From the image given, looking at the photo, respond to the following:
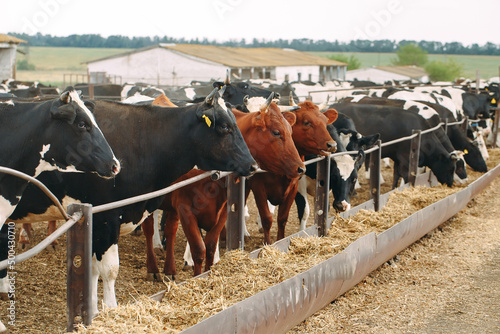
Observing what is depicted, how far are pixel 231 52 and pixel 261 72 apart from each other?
5.27 meters

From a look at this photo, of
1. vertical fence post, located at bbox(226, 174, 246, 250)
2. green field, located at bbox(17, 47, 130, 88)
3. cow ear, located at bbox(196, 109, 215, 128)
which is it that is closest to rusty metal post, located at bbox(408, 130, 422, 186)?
vertical fence post, located at bbox(226, 174, 246, 250)

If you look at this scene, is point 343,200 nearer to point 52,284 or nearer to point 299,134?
point 299,134

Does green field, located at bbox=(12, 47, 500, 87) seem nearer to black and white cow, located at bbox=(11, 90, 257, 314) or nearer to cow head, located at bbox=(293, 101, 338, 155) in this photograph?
cow head, located at bbox=(293, 101, 338, 155)

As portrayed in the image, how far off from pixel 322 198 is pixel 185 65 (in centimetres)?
3835

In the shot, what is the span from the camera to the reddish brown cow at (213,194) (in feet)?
19.0

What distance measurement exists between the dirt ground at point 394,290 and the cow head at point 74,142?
1.30 meters

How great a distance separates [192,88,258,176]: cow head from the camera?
5.12m

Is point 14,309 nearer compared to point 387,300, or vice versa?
point 14,309

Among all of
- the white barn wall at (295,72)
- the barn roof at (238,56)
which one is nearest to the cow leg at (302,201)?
the barn roof at (238,56)

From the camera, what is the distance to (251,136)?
20.2 feet

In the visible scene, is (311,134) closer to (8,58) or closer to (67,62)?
(8,58)

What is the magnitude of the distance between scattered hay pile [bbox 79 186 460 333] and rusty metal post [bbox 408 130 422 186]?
2950 millimetres

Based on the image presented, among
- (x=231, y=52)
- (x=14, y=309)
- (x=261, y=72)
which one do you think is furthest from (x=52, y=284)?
(x=231, y=52)

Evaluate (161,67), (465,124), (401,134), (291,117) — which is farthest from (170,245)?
(161,67)
